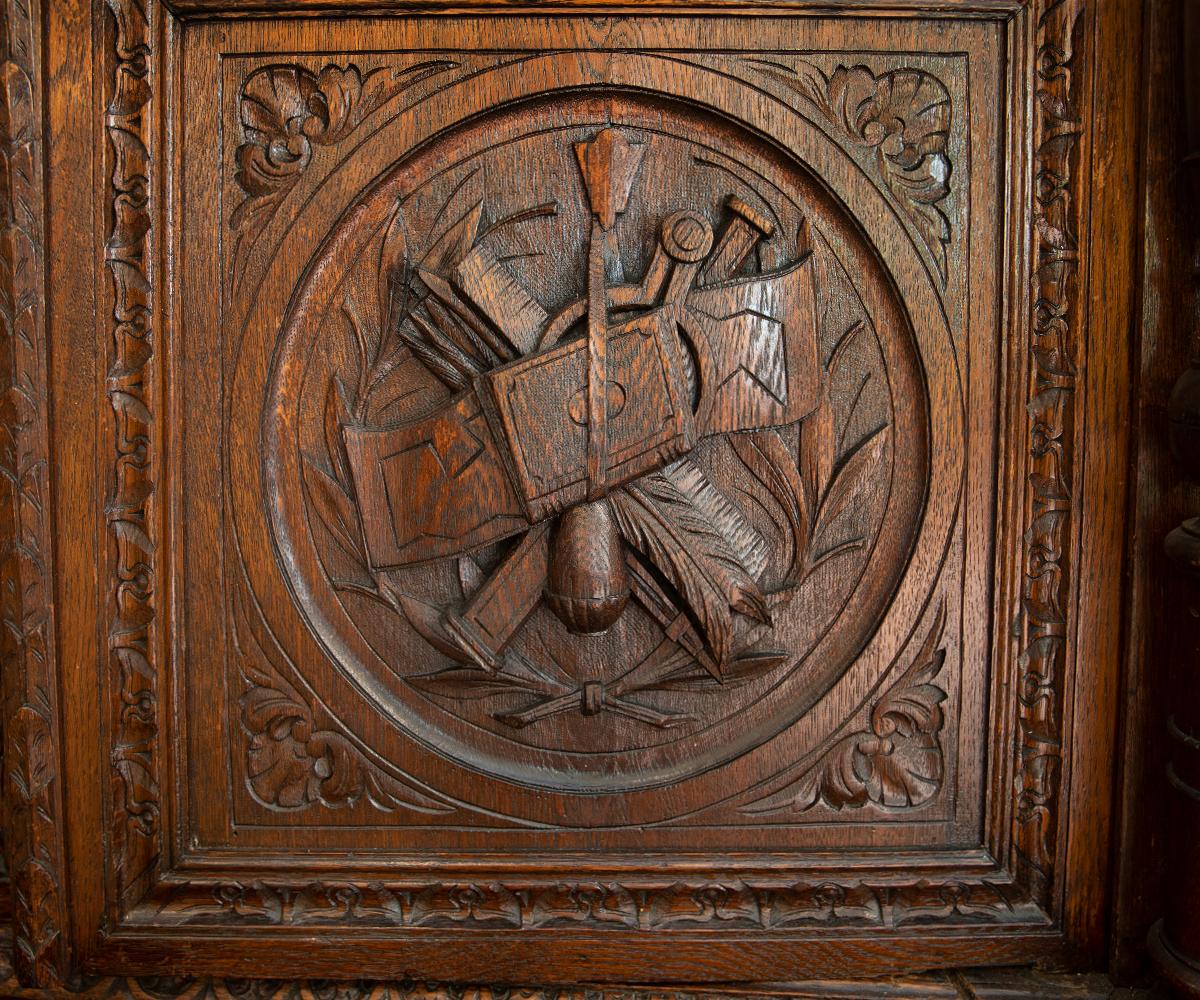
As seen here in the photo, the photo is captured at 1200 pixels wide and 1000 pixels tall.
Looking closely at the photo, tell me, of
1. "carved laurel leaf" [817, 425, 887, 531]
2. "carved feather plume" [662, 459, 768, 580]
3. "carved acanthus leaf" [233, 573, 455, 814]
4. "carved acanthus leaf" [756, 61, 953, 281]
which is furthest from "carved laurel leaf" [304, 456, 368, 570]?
"carved acanthus leaf" [756, 61, 953, 281]

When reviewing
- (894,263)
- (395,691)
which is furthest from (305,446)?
(894,263)

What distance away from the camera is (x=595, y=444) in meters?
1.15

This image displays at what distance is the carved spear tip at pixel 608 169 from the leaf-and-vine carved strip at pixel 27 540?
63cm

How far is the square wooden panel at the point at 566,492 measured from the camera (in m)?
1.16

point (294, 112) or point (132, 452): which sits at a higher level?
point (294, 112)

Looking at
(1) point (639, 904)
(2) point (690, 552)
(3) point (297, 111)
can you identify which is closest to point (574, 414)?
(2) point (690, 552)

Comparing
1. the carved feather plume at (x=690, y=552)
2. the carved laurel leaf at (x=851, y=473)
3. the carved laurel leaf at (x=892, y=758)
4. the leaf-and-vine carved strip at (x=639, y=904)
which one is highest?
the carved laurel leaf at (x=851, y=473)

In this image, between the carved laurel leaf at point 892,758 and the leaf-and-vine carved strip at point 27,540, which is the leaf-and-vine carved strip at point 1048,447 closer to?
the carved laurel leaf at point 892,758

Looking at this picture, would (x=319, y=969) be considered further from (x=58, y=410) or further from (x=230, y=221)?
(x=230, y=221)

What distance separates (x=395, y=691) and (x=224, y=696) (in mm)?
206

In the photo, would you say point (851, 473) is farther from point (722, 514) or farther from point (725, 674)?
point (725, 674)

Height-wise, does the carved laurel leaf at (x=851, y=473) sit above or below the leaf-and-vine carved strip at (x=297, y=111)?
below

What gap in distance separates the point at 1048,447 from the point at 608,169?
0.61 metres

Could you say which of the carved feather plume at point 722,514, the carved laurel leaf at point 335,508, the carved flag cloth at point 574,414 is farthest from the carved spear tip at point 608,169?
the carved laurel leaf at point 335,508
